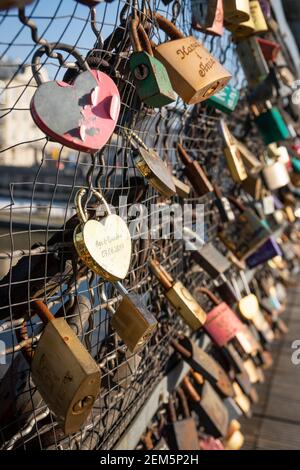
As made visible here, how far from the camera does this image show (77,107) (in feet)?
2.09

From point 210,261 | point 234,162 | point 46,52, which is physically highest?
point 46,52

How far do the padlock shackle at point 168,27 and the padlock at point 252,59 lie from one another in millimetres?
624

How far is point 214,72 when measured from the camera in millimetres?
868

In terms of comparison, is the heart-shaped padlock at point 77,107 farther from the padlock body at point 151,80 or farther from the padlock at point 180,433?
the padlock at point 180,433

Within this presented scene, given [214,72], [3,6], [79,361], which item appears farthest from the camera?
[214,72]

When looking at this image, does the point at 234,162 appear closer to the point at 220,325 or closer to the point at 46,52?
the point at 220,325

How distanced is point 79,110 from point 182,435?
2.96 ft

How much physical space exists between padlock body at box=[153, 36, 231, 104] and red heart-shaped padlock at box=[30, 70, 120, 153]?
A: 7.5 inches

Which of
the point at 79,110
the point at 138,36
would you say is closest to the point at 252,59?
the point at 138,36

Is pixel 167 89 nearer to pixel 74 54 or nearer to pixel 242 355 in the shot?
pixel 74 54

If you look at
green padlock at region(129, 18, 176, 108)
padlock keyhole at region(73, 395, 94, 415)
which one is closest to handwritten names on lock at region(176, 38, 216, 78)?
green padlock at region(129, 18, 176, 108)

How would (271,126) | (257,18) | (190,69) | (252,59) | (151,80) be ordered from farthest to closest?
1. (271,126)
2. (252,59)
3. (257,18)
4. (190,69)
5. (151,80)
